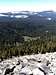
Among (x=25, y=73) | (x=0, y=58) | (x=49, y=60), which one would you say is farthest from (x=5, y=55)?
(x=25, y=73)

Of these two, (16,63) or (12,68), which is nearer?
(12,68)

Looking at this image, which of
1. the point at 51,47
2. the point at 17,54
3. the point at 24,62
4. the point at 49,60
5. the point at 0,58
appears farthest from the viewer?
the point at 51,47

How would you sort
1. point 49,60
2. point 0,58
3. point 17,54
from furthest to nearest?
point 17,54 → point 0,58 → point 49,60

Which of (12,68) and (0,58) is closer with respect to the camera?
(12,68)

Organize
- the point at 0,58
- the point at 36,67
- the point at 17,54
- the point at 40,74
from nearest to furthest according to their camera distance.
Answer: the point at 40,74 → the point at 36,67 → the point at 0,58 → the point at 17,54

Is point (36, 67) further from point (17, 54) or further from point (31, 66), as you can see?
point (17, 54)

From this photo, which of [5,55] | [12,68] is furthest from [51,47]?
[12,68]

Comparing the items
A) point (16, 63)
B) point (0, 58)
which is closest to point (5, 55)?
point (0, 58)

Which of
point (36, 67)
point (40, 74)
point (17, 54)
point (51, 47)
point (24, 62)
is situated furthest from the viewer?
point (51, 47)

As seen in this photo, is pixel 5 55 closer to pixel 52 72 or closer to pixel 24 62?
pixel 24 62
